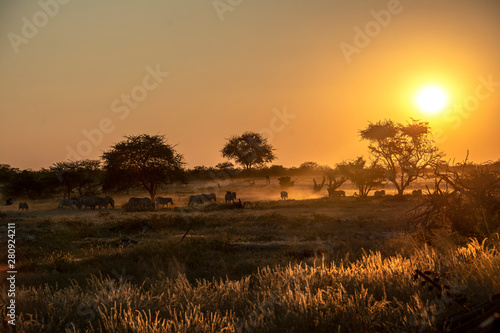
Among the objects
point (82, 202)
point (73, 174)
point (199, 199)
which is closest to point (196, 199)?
point (199, 199)

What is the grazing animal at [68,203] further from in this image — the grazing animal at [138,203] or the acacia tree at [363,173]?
the acacia tree at [363,173]

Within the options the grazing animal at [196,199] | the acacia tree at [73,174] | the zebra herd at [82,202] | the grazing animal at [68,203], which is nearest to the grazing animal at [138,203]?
the zebra herd at [82,202]

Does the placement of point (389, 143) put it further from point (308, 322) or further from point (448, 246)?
point (308, 322)

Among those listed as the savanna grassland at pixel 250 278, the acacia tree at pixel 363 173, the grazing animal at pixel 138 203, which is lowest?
the savanna grassland at pixel 250 278

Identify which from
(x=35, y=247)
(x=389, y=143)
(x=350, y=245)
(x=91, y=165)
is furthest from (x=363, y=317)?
(x=91, y=165)

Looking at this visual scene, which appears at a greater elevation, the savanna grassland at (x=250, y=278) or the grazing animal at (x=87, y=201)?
the grazing animal at (x=87, y=201)

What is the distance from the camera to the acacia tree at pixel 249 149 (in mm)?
83562

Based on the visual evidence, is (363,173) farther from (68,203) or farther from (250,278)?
(250,278)

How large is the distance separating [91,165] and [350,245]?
182 ft

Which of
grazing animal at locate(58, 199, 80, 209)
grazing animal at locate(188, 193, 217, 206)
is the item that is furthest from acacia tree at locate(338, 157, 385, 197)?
grazing animal at locate(58, 199, 80, 209)

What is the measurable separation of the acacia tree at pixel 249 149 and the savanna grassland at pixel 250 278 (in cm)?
5446

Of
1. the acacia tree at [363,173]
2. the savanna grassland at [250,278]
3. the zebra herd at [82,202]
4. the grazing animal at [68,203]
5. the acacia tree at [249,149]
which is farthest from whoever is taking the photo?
the acacia tree at [249,149]

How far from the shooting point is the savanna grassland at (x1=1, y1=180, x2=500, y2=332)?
5602mm

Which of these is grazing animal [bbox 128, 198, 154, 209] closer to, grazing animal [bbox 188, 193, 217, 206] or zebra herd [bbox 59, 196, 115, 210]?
zebra herd [bbox 59, 196, 115, 210]
